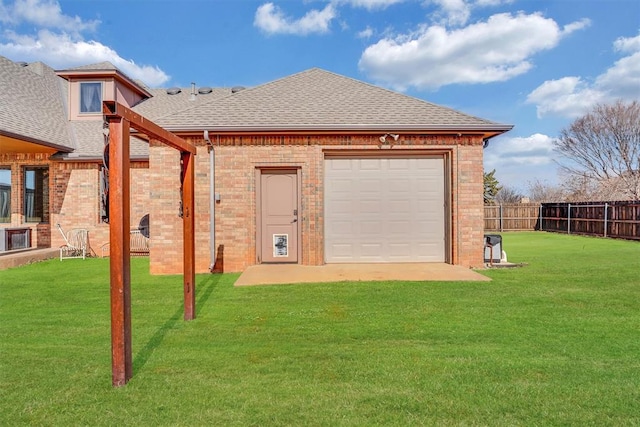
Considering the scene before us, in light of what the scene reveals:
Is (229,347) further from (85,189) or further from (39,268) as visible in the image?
(85,189)

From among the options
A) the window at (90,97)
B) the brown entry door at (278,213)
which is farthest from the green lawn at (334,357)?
the window at (90,97)

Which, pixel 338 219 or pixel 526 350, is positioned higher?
pixel 338 219

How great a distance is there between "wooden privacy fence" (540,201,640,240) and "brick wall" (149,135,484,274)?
37.5 ft

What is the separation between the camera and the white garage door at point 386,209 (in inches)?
373

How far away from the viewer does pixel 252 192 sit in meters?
9.05

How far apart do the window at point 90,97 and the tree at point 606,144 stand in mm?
31907

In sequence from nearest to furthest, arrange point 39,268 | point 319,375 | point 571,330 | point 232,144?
point 319,375 < point 571,330 < point 232,144 < point 39,268

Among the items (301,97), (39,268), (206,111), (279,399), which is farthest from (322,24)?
(279,399)

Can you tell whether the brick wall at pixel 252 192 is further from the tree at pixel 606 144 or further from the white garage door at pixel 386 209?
the tree at pixel 606 144

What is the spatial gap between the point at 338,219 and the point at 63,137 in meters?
9.22

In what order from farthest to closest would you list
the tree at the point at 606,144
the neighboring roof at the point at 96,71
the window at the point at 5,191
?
the tree at the point at 606,144
the neighboring roof at the point at 96,71
the window at the point at 5,191

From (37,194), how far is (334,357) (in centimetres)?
1250

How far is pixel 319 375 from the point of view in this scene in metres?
3.57

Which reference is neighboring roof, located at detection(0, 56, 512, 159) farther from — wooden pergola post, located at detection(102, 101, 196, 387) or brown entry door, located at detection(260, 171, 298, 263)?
wooden pergola post, located at detection(102, 101, 196, 387)
